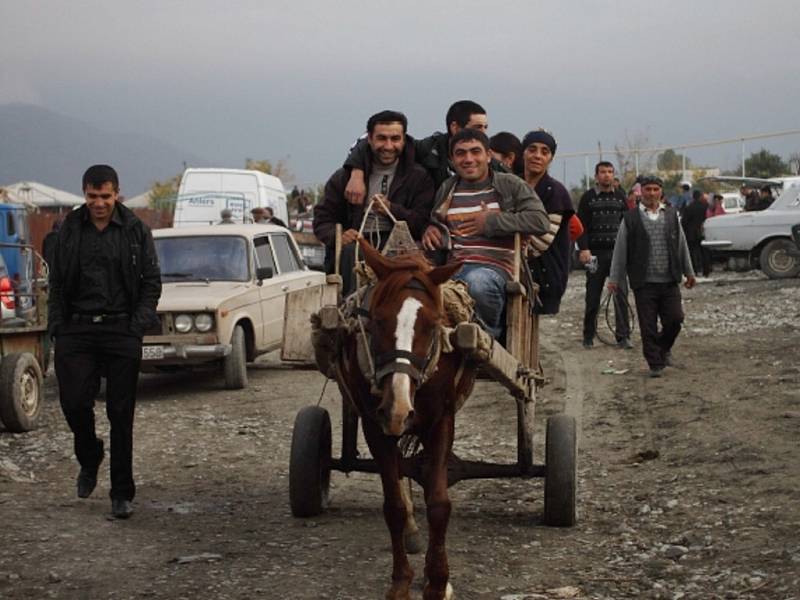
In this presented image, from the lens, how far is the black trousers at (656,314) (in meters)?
14.3

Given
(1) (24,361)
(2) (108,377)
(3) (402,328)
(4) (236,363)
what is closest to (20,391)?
(1) (24,361)

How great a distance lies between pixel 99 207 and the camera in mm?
8398

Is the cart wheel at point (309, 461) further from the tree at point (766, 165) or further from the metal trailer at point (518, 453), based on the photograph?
the tree at point (766, 165)

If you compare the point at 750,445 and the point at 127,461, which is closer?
the point at 127,461

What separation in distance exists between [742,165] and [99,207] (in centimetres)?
3279

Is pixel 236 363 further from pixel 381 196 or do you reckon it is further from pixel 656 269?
pixel 381 196

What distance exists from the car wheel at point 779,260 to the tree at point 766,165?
1742 cm

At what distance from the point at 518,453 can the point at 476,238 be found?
4.42 ft

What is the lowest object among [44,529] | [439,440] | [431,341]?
[44,529]

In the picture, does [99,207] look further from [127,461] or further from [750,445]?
[750,445]

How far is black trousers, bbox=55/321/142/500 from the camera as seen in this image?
8.39 m

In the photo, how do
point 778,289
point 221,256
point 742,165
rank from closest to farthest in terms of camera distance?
point 221,256, point 778,289, point 742,165

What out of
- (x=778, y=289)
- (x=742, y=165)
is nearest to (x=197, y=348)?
(x=778, y=289)

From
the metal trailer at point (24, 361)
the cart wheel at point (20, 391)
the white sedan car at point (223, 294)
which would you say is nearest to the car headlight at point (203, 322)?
the white sedan car at point (223, 294)
